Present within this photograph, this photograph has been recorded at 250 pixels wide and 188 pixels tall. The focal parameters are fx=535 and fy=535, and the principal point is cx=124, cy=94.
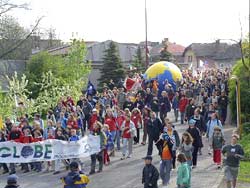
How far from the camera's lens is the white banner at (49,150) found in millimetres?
17625

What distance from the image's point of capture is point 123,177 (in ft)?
54.9

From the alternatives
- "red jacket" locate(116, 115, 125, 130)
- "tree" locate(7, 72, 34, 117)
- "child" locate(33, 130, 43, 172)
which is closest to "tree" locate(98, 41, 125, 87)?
"tree" locate(7, 72, 34, 117)

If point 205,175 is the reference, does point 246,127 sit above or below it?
above

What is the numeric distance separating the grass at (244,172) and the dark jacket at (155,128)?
3.01 m

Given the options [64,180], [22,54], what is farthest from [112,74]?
[64,180]

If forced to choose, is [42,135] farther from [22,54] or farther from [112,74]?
[22,54]

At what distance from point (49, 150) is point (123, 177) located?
2718 mm

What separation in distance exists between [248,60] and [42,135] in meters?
12.2

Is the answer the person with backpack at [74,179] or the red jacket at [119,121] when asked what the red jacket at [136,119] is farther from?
the person with backpack at [74,179]

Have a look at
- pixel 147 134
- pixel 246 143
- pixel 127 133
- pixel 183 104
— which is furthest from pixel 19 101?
pixel 246 143

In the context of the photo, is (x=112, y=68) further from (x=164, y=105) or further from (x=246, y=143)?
(x=246, y=143)

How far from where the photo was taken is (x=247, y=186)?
50.6 feet

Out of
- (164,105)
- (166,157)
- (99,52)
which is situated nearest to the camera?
(166,157)

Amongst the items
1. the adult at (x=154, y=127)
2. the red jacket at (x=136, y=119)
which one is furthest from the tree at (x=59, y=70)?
the adult at (x=154, y=127)
